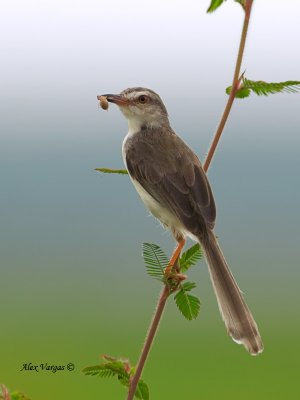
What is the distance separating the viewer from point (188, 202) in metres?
3.14

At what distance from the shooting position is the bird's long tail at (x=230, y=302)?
6.75 ft

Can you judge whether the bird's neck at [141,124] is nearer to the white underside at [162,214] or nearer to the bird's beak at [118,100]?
the bird's beak at [118,100]

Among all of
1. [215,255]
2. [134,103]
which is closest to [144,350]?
[215,255]

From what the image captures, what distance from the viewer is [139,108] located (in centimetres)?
411

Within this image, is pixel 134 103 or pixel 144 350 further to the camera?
pixel 134 103

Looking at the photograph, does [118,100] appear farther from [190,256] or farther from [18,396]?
[18,396]

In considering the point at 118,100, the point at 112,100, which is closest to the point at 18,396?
the point at 112,100

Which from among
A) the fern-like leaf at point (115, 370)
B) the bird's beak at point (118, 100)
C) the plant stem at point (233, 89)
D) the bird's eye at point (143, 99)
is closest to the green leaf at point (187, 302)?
the fern-like leaf at point (115, 370)

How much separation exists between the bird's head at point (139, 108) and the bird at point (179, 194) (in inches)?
4.9

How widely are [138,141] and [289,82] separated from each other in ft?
5.55

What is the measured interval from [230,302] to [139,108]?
2.07m

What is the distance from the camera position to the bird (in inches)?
103

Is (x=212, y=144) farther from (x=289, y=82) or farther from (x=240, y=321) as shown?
(x=240, y=321)

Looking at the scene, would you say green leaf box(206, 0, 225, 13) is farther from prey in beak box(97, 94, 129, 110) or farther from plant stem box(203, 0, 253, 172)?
prey in beak box(97, 94, 129, 110)
